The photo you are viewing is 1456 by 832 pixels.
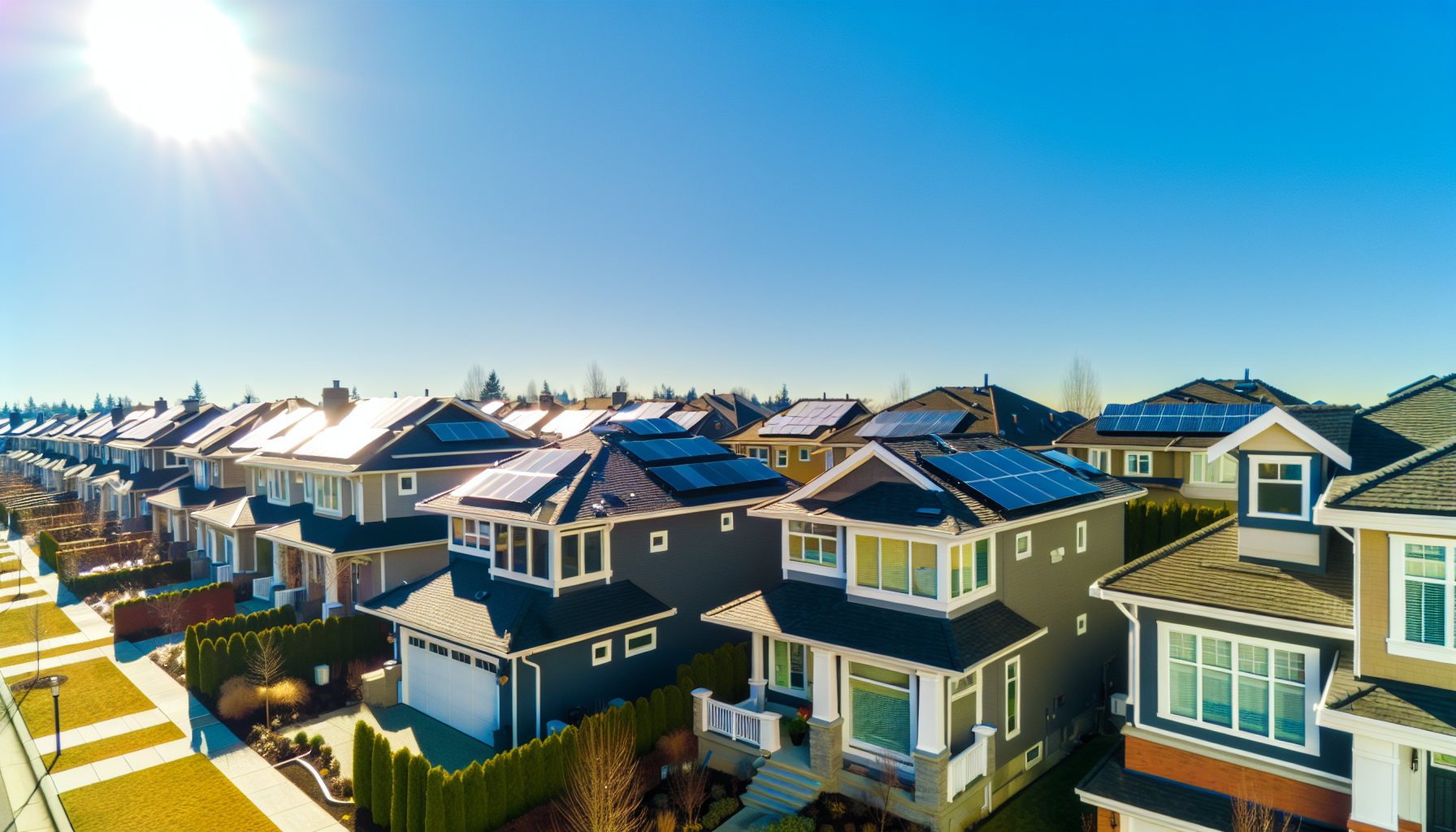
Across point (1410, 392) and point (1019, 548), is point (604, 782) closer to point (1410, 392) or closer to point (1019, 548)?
point (1019, 548)

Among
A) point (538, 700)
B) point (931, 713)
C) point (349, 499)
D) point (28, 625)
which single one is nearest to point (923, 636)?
point (931, 713)

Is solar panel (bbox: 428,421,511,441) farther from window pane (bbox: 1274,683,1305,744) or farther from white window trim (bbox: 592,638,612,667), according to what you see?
window pane (bbox: 1274,683,1305,744)

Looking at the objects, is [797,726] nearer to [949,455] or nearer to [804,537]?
[804,537]

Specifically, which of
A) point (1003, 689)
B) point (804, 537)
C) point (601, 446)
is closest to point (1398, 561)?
point (1003, 689)

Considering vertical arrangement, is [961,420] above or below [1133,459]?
above

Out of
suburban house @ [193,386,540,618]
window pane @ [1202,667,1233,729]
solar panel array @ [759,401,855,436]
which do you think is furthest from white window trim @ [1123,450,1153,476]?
suburban house @ [193,386,540,618]

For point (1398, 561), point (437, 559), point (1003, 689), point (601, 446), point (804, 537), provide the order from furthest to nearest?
point (437, 559) → point (601, 446) → point (804, 537) → point (1003, 689) → point (1398, 561)

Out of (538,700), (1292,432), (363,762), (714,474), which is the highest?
(1292,432)
